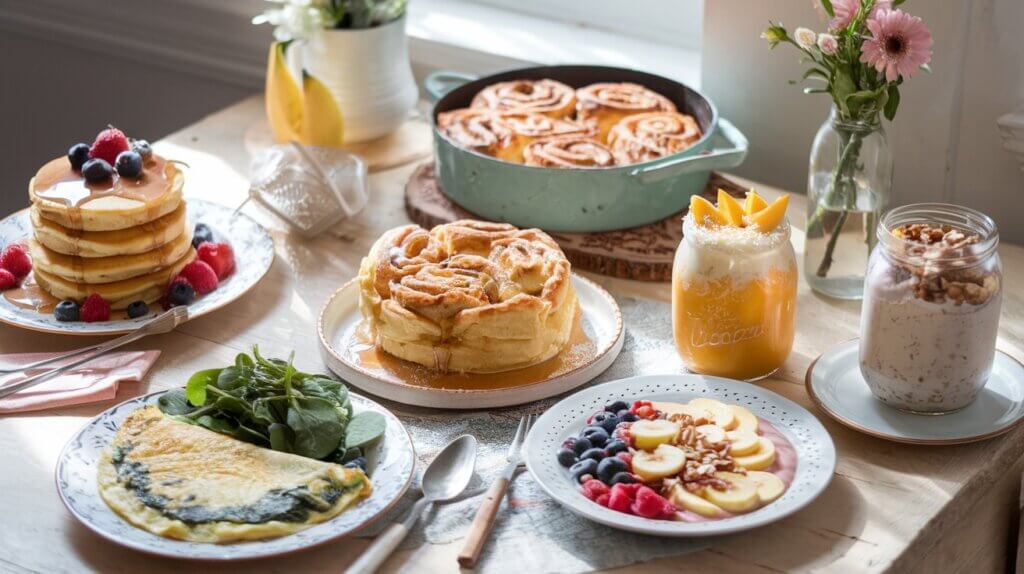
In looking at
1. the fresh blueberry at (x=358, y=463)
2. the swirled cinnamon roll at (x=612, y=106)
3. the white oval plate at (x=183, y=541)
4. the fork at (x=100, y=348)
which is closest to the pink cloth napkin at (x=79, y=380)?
the fork at (x=100, y=348)

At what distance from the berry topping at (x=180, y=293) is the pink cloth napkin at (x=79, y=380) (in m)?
0.11

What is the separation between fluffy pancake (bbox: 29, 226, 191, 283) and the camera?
5.32 feet

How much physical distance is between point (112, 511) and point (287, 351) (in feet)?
1.40

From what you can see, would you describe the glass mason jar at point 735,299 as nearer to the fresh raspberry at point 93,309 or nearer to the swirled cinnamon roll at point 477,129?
the swirled cinnamon roll at point 477,129

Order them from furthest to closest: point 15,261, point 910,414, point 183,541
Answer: point 15,261 < point 910,414 < point 183,541

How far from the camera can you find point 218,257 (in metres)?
1.75

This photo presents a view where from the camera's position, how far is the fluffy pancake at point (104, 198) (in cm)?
160

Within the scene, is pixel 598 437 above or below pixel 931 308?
below

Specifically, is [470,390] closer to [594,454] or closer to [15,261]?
[594,454]

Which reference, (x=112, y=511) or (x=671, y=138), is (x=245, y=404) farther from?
(x=671, y=138)

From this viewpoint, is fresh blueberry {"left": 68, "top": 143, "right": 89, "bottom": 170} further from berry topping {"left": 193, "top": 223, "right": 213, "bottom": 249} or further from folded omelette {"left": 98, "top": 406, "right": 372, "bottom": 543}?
folded omelette {"left": 98, "top": 406, "right": 372, "bottom": 543}

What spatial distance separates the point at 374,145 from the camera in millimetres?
2271

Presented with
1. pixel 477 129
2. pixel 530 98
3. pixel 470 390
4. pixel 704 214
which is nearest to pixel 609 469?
pixel 470 390

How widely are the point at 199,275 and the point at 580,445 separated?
0.68 m
